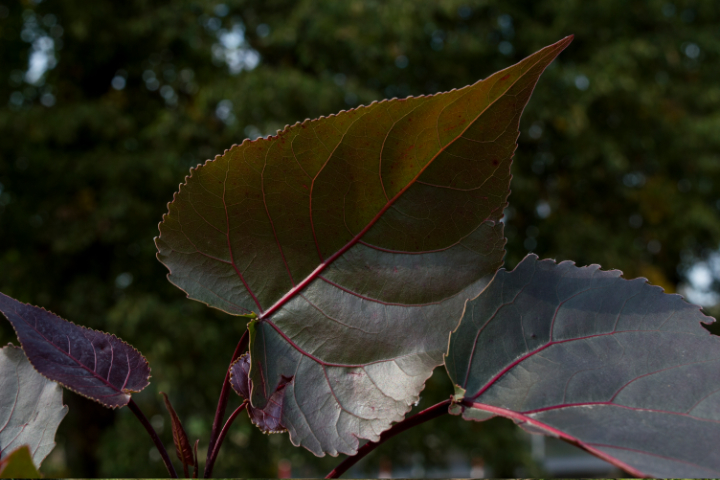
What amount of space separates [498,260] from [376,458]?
4589 millimetres

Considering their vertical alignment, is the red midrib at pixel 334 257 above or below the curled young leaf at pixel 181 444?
above

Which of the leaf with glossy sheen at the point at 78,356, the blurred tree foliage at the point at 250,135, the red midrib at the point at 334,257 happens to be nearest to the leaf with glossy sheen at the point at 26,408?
the leaf with glossy sheen at the point at 78,356

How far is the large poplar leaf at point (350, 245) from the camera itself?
0.35m

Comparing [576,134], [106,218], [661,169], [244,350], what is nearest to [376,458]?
[106,218]

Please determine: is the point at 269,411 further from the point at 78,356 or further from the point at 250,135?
the point at 250,135

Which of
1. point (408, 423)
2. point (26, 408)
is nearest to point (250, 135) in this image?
point (26, 408)

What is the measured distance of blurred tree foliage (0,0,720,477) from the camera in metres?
4.25

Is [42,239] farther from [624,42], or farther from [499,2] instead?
[624,42]

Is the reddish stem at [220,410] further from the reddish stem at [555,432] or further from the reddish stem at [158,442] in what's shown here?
the reddish stem at [555,432]

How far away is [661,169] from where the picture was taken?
→ 5.79m

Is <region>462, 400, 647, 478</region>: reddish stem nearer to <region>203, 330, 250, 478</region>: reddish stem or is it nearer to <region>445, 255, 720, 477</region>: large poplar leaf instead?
<region>445, 255, 720, 477</region>: large poplar leaf

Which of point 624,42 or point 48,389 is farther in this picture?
point 624,42

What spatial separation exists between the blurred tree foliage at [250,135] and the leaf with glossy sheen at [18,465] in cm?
374

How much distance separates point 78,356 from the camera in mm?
382
